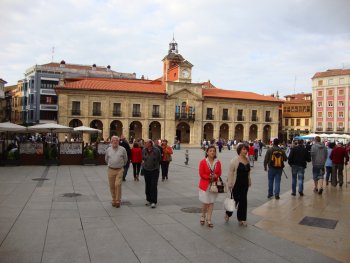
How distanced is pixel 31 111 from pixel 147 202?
179ft

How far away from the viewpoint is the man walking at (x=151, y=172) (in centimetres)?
848

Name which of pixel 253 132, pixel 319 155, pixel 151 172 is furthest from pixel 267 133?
pixel 151 172

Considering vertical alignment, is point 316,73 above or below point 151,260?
above

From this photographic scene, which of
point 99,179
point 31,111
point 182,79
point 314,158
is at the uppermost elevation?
point 182,79

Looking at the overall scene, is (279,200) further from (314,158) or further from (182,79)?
(182,79)

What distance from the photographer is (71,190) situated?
10.7m

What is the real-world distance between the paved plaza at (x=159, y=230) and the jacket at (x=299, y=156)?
3.19ft

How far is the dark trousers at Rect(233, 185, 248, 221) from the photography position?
22.3 ft

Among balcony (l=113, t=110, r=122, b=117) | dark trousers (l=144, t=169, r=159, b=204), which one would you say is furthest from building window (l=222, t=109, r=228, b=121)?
dark trousers (l=144, t=169, r=159, b=204)

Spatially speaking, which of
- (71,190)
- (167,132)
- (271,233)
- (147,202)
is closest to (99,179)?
(71,190)

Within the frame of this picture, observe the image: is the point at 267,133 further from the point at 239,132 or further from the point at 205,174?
the point at 205,174

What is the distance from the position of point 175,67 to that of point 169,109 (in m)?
7.31

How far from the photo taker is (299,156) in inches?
407

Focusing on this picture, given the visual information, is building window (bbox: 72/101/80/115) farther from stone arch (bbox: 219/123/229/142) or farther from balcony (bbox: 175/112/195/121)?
A: stone arch (bbox: 219/123/229/142)
